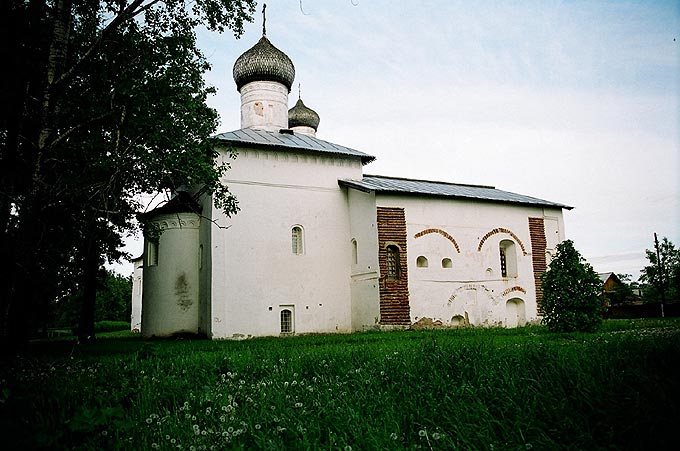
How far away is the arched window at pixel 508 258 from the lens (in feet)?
79.7

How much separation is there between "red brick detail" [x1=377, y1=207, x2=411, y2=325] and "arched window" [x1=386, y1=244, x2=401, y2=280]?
0.51 ft

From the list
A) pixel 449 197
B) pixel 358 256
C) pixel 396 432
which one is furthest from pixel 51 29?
pixel 449 197

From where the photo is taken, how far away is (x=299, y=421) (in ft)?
13.5

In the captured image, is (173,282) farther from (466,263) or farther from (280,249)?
(466,263)

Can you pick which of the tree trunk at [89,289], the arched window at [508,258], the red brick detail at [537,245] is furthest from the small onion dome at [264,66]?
the red brick detail at [537,245]

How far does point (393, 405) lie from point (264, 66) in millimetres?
22523

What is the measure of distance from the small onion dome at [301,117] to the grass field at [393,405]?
26552 millimetres

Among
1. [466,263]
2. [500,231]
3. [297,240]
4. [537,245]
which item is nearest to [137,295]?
[297,240]

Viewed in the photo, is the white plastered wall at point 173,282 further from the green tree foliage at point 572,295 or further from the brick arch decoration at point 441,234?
the green tree foliage at point 572,295

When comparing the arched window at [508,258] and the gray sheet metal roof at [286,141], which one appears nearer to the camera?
the gray sheet metal roof at [286,141]

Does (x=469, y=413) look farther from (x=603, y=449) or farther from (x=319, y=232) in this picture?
(x=319, y=232)

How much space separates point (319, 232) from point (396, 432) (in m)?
18.4

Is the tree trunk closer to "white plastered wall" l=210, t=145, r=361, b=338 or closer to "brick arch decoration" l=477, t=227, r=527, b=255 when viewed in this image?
"white plastered wall" l=210, t=145, r=361, b=338

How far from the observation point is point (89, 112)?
11.5 metres
